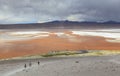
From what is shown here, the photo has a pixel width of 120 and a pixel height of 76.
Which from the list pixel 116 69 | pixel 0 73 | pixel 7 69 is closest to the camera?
pixel 116 69

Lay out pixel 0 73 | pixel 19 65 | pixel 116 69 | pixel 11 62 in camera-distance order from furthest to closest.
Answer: pixel 11 62 < pixel 19 65 < pixel 0 73 < pixel 116 69

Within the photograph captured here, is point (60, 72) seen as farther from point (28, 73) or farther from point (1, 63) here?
point (1, 63)

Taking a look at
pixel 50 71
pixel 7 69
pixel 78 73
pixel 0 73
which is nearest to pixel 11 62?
pixel 7 69

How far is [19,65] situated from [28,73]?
34.2ft

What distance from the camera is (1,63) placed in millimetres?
52312

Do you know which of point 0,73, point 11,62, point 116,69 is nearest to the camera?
point 116,69

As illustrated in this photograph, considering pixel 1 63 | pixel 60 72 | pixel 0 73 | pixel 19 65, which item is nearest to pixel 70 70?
pixel 60 72

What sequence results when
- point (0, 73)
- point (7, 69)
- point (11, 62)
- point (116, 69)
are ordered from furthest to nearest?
1. point (11, 62)
2. point (7, 69)
3. point (0, 73)
4. point (116, 69)

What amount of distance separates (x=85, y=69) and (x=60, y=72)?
3.31m

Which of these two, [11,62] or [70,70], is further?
[11,62]

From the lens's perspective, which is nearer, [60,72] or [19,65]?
[60,72]

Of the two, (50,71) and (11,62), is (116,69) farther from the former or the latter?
(11,62)

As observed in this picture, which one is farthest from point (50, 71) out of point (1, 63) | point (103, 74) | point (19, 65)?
point (1, 63)

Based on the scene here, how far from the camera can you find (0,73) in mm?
41500
